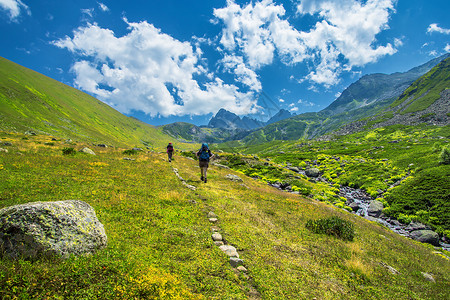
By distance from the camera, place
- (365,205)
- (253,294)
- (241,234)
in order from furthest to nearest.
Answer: (365,205), (241,234), (253,294)

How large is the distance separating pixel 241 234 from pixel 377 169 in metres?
55.1

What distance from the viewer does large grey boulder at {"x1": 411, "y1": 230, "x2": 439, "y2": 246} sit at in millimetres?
20562

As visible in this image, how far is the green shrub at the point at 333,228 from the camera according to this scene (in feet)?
43.3

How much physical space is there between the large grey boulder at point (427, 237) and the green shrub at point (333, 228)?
15.6 meters

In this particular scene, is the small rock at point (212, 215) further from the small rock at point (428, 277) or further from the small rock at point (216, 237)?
the small rock at point (428, 277)

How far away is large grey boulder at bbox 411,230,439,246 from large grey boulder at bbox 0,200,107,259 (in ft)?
105

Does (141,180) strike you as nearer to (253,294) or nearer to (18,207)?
(18,207)

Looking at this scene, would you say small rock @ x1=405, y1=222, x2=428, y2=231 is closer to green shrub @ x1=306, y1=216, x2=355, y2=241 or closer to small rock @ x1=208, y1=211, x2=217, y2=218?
green shrub @ x1=306, y1=216, x2=355, y2=241

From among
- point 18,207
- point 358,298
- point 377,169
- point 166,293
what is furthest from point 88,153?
point 377,169

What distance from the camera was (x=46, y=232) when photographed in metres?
5.65

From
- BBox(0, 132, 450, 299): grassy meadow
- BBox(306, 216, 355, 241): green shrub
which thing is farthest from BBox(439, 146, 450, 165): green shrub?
BBox(306, 216, 355, 241): green shrub

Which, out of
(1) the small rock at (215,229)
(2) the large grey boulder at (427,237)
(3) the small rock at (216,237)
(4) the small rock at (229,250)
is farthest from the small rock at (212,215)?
(2) the large grey boulder at (427,237)

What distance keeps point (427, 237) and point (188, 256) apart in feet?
94.3

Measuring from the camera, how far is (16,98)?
440ft
